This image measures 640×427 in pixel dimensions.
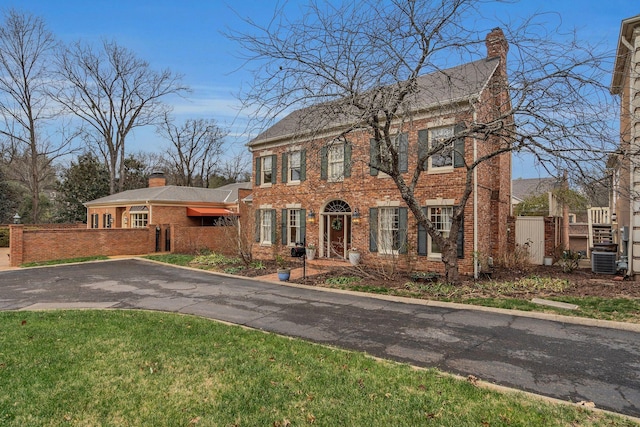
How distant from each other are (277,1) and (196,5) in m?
3.11

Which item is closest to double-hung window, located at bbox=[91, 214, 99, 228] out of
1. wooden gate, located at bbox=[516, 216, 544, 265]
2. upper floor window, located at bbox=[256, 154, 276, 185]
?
upper floor window, located at bbox=[256, 154, 276, 185]

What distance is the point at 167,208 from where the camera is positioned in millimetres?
23875

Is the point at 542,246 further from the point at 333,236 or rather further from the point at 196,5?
the point at 196,5

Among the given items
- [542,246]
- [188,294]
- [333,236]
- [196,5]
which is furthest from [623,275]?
[196,5]

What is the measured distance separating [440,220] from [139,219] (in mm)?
20246

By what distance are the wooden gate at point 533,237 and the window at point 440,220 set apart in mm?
4022

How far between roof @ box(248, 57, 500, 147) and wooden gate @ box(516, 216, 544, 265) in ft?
20.0

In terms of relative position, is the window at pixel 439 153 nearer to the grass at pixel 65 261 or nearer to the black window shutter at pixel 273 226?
the black window shutter at pixel 273 226

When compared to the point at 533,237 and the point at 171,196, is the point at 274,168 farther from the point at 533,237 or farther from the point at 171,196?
the point at 533,237

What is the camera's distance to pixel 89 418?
11.1 ft

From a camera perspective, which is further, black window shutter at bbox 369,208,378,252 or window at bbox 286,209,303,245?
window at bbox 286,209,303,245

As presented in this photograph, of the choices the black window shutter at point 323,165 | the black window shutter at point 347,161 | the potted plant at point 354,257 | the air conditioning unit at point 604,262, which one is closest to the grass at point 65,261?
the black window shutter at point 323,165

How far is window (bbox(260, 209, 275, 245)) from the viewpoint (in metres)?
18.1

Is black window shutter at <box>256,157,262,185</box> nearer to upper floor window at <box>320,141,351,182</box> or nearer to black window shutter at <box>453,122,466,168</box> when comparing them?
upper floor window at <box>320,141,351,182</box>
